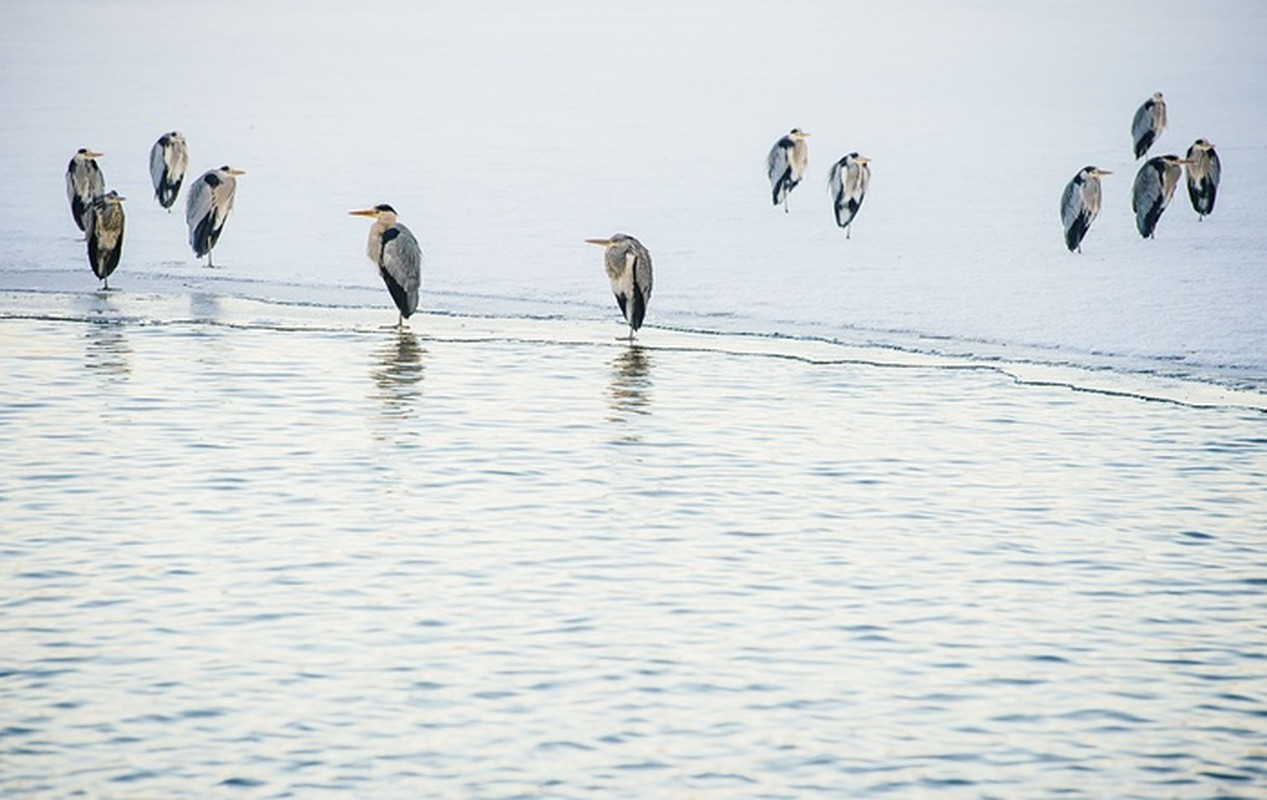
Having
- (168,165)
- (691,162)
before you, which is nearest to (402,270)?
(168,165)

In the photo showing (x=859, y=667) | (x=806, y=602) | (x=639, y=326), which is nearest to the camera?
(x=859, y=667)

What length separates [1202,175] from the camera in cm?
2289

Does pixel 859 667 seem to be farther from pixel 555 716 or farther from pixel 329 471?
pixel 329 471

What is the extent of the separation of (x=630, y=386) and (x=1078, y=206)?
8.19 meters

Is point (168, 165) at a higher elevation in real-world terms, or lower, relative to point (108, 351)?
higher

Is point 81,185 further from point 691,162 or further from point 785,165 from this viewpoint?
point 691,162

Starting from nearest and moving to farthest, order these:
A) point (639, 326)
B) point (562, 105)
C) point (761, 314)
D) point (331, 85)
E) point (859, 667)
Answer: point (859, 667) < point (639, 326) < point (761, 314) < point (562, 105) < point (331, 85)

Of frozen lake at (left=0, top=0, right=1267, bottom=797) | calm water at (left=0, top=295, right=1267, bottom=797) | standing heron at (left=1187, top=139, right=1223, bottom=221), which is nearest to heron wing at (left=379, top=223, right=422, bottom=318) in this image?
frozen lake at (left=0, top=0, right=1267, bottom=797)

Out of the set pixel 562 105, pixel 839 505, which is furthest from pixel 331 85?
pixel 839 505

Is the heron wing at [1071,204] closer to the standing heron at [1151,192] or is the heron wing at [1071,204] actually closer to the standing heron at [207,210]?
the standing heron at [1151,192]

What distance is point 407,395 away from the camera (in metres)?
12.8

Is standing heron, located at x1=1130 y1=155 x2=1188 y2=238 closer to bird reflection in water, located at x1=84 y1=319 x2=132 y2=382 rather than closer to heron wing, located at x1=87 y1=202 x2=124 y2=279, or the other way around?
heron wing, located at x1=87 y1=202 x2=124 y2=279

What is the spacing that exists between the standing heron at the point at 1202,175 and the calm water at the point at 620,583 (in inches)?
395

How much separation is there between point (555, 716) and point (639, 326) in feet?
27.6
